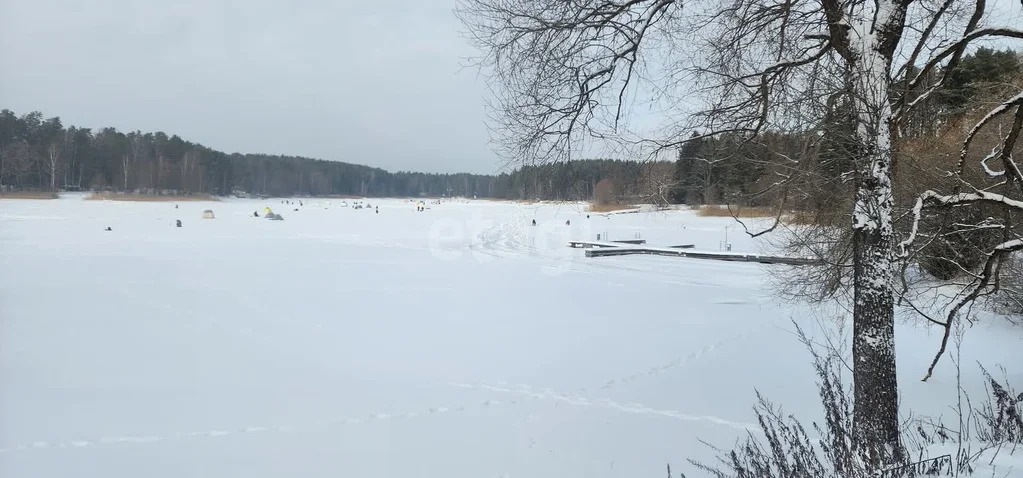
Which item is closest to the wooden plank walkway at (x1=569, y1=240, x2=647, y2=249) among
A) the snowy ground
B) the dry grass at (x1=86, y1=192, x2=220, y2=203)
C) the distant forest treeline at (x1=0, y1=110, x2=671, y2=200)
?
the distant forest treeline at (x1=0, y1=110, x2=671, y2=200)

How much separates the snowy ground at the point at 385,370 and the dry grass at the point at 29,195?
214 ft

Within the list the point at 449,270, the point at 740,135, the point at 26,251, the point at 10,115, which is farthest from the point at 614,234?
the point at 10,115

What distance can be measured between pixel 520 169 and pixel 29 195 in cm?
8480

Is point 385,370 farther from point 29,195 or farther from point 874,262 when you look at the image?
point 29,195

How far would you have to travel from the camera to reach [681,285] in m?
17.6

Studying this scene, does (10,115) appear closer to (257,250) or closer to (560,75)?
(257,250)

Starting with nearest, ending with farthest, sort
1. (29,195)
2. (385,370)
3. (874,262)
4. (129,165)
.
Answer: (874,262)
(385,370)
(29,195)
(129,165)

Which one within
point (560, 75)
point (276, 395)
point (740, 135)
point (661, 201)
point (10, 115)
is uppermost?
point (10, 115)

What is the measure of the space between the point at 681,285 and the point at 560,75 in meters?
13.3

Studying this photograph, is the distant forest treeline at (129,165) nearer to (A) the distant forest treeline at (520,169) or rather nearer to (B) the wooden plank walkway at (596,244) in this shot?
(A) the distant forest treeline at (520,169)

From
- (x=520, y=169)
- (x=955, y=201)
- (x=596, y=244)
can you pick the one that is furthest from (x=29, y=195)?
(x=955, y=201)

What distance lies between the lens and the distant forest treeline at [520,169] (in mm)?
5281

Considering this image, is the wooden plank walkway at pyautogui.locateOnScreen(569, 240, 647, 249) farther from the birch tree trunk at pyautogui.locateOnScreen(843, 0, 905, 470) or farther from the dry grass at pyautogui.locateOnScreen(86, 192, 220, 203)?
the dry grass at pyautogui.locateOnScreen(86, 192, 220, 203)

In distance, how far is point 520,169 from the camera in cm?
568
